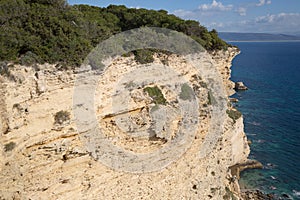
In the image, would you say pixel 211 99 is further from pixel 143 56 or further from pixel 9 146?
pixel 9 146

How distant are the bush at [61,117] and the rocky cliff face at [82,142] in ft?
A: 0.12

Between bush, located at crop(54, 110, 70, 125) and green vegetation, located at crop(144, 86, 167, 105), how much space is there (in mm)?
4295

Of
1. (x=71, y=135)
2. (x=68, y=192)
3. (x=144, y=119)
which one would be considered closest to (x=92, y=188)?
(x=68, y=192)

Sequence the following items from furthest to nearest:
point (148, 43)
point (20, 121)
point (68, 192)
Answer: point (148, 43) → point (68, 192) → point (20, 121)

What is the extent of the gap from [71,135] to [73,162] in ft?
3.72

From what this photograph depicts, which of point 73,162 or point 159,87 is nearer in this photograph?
point 73,162

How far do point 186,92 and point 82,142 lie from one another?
6610 mm

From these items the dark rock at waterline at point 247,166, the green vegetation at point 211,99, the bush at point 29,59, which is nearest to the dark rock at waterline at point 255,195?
the dark rock at waterline at point 247,166

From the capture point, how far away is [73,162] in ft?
39.4

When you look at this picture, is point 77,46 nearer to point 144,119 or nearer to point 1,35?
point 1,35

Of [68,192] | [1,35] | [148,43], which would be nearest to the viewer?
[1,35]

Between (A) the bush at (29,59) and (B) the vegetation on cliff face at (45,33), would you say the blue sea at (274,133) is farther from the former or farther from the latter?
(A) the bush at (29,59)

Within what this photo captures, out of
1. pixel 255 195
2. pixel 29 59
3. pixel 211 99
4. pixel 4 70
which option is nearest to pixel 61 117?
pixel 29 59

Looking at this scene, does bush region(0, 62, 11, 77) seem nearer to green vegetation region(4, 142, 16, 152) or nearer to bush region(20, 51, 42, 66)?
bush region(20, 51, 42, 66)
